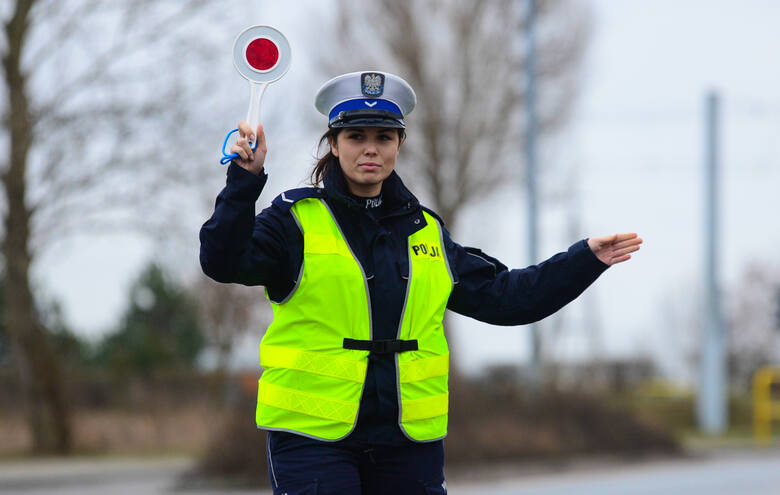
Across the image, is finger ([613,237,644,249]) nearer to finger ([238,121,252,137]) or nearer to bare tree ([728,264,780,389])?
finger ([238,121,252,137])

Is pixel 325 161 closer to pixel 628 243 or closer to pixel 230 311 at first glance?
pixel 628 243

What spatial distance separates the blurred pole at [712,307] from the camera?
23406mm

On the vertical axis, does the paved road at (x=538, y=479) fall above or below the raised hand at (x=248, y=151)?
below

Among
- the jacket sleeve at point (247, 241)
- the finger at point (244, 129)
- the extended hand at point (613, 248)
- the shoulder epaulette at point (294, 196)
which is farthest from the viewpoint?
the extended hand at point (613, 248)

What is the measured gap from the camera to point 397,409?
3.38 meters

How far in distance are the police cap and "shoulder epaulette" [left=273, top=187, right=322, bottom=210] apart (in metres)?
0.21

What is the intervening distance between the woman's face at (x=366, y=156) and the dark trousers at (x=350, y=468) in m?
0.77

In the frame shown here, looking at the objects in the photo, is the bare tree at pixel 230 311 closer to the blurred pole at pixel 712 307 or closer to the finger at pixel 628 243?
the blurred pole at pixel 712 307

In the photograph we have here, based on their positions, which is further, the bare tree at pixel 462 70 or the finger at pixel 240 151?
the bare tree at pixel 462 70

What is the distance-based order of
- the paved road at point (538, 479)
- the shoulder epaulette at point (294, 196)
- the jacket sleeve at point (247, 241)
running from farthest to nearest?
1. the paved road at point (538, 479)
2. the shoulder epaulette at point (294, 196)
3. the jacket sleeve at point (247, 241)

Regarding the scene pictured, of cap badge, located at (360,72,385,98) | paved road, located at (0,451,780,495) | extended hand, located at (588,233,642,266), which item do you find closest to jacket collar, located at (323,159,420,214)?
cap badge, located at (360,72,385,98)

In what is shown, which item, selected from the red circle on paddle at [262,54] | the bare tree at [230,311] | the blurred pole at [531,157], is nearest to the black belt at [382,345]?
the red circle on paddle at [262,54]

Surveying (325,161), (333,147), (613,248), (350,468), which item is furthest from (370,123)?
(350,468)

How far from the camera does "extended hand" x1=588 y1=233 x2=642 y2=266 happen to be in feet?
12.2
